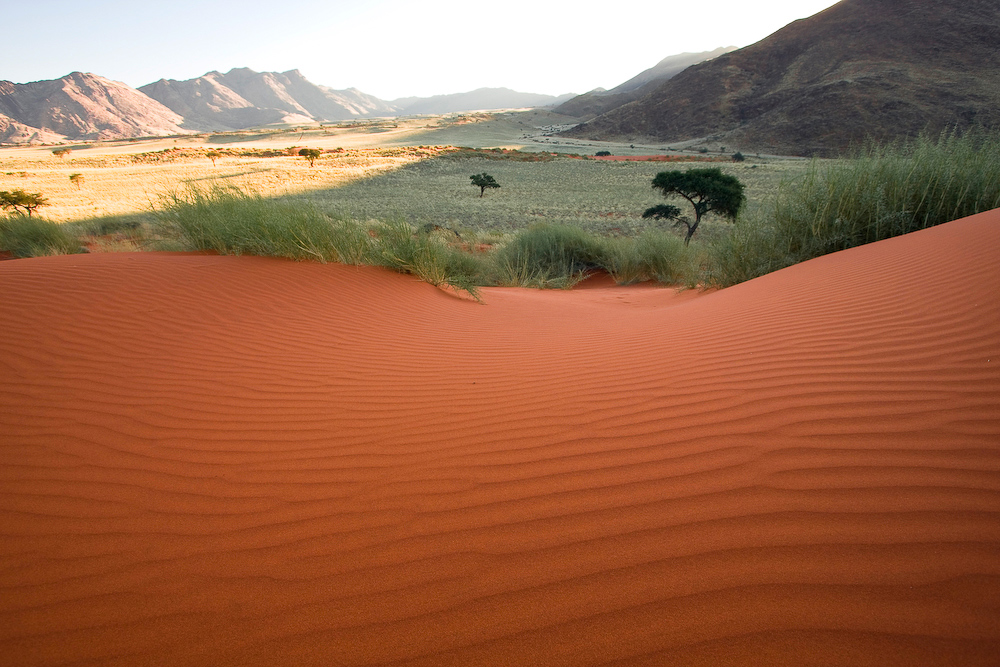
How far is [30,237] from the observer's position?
9.96m

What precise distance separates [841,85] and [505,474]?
2808 inches

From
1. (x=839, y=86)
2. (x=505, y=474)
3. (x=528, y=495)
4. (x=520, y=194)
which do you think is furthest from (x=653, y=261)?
(x=839, y=86)

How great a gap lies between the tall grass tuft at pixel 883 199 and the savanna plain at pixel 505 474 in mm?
1365

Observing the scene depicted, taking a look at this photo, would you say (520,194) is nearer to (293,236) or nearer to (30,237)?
(30,237)

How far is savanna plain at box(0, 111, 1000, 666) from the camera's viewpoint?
1338 mm

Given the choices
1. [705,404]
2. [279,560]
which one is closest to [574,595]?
[279,560]

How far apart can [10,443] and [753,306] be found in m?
4.96

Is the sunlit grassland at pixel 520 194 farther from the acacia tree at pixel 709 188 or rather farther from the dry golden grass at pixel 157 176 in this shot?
the dry golden grass at pixel 157 176

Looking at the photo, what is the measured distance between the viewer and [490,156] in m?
47.2

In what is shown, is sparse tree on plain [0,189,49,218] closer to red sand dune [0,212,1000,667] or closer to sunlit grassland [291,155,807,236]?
sunlit grassland [291,155,807,236]

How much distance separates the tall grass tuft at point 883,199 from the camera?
19.8 ft

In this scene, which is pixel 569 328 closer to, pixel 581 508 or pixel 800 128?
pixel 581 508

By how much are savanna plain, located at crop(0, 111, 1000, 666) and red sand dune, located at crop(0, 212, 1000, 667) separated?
1 cm

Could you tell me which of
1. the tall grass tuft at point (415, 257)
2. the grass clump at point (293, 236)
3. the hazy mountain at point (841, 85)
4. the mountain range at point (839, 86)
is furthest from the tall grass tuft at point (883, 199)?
the hazy mountain at point (841, 85)
